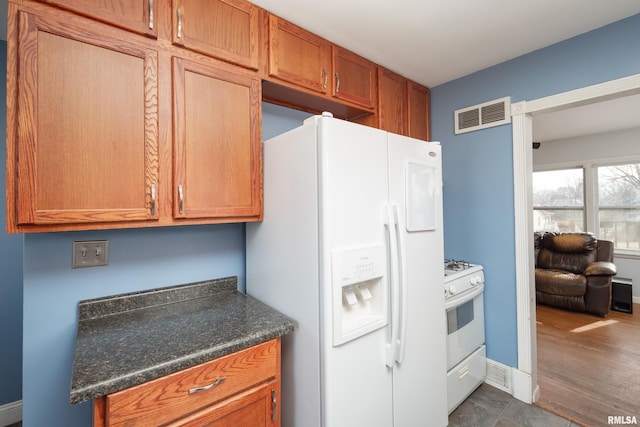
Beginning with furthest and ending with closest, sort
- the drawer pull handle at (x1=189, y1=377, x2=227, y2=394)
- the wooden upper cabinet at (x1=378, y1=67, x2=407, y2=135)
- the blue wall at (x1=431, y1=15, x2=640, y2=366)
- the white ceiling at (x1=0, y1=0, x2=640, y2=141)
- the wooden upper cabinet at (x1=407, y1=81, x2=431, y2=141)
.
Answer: the wooden upper cabinet at (x1=407, y1=81, x2=431, y2=141) < the wooden upper cabinet at (x1=378, y1=67, x2=407, y2=135) < the blue wall at (x1=431, y1=15, x2=640, y2=366) < the white ceiling at (x1=0, y1=0, x2=640, y2=141) < the drawer pull handle at (x1=189, y1=377, x2=227, y2=394)

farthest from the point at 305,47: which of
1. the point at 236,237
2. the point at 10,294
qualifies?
the point at 10,294

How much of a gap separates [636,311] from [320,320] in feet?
16.3

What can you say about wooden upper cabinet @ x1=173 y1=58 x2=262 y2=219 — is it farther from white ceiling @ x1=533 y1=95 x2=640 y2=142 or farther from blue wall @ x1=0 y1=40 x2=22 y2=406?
white ceiling @ x1=533 y1=95 x2=640 y2=142

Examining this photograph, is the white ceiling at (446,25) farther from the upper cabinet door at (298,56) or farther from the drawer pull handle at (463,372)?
the drawer pull handle at (463,372)

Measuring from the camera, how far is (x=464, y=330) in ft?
6.82

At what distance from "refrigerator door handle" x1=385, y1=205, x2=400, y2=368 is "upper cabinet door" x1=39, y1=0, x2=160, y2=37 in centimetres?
133

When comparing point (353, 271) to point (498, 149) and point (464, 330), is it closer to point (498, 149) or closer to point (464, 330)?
point (464, 330)

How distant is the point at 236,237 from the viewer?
1784 mm

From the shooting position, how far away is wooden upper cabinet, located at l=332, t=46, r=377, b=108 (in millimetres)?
1910

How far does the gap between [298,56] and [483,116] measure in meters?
1.58

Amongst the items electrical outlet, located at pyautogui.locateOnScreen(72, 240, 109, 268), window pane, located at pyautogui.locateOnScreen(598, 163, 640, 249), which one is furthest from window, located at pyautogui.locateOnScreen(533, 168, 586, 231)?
electrical outlet, located at pyautogui.locateOnScreen(72, 240, 109, 268)

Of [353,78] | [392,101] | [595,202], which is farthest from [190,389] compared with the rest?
[595,202]

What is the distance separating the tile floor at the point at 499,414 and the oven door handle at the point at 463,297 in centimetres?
73

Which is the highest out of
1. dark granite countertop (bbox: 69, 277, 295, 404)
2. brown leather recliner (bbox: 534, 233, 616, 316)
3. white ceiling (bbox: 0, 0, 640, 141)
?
white ceiling (bbox: 0, 0, 640, 141)
